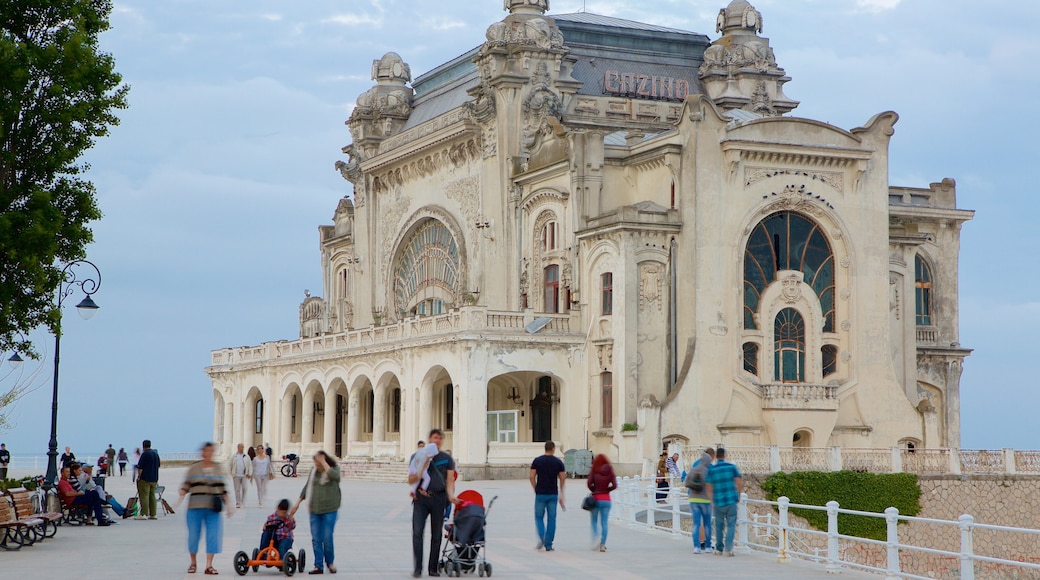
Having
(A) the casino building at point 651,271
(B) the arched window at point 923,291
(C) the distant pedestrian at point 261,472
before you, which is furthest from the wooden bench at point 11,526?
(B) the arched window at point 923,291

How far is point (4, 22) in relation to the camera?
2633cm

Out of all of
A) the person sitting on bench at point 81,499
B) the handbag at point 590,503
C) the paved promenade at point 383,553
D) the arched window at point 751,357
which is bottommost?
the paved promenade at point 383,553

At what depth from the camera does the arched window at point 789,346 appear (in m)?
53.6

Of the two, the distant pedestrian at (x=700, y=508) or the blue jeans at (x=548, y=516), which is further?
the blue jeans at (x=548, y=516)

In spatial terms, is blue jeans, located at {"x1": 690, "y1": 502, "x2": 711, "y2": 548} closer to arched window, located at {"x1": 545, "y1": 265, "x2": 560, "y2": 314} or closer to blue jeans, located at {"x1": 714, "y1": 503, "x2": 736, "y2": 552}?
blue jeans, located at {"x1": 714, "y1": 503, "x2": 736, "y2": 552}

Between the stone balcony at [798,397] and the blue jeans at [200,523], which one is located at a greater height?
the stone balcony at [798,397]

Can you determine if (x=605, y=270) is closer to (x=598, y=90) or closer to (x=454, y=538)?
(x=598, y=90)

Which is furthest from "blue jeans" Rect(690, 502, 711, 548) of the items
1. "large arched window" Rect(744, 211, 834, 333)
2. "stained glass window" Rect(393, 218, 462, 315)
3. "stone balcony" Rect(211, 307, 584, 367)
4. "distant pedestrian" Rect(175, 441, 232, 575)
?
"stained glass window" Rect(393, 218, 462, 315)

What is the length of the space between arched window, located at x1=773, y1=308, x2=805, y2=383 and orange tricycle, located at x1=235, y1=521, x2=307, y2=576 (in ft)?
116

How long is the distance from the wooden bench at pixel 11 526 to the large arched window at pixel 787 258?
3278 centimetres

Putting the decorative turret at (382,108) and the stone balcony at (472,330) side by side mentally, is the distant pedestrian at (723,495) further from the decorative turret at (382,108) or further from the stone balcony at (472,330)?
the decorative turret at (382,108)

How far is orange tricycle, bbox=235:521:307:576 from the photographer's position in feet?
65.7

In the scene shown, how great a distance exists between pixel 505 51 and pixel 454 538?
40.5m

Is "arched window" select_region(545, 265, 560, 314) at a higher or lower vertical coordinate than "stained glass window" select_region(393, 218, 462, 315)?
lower
